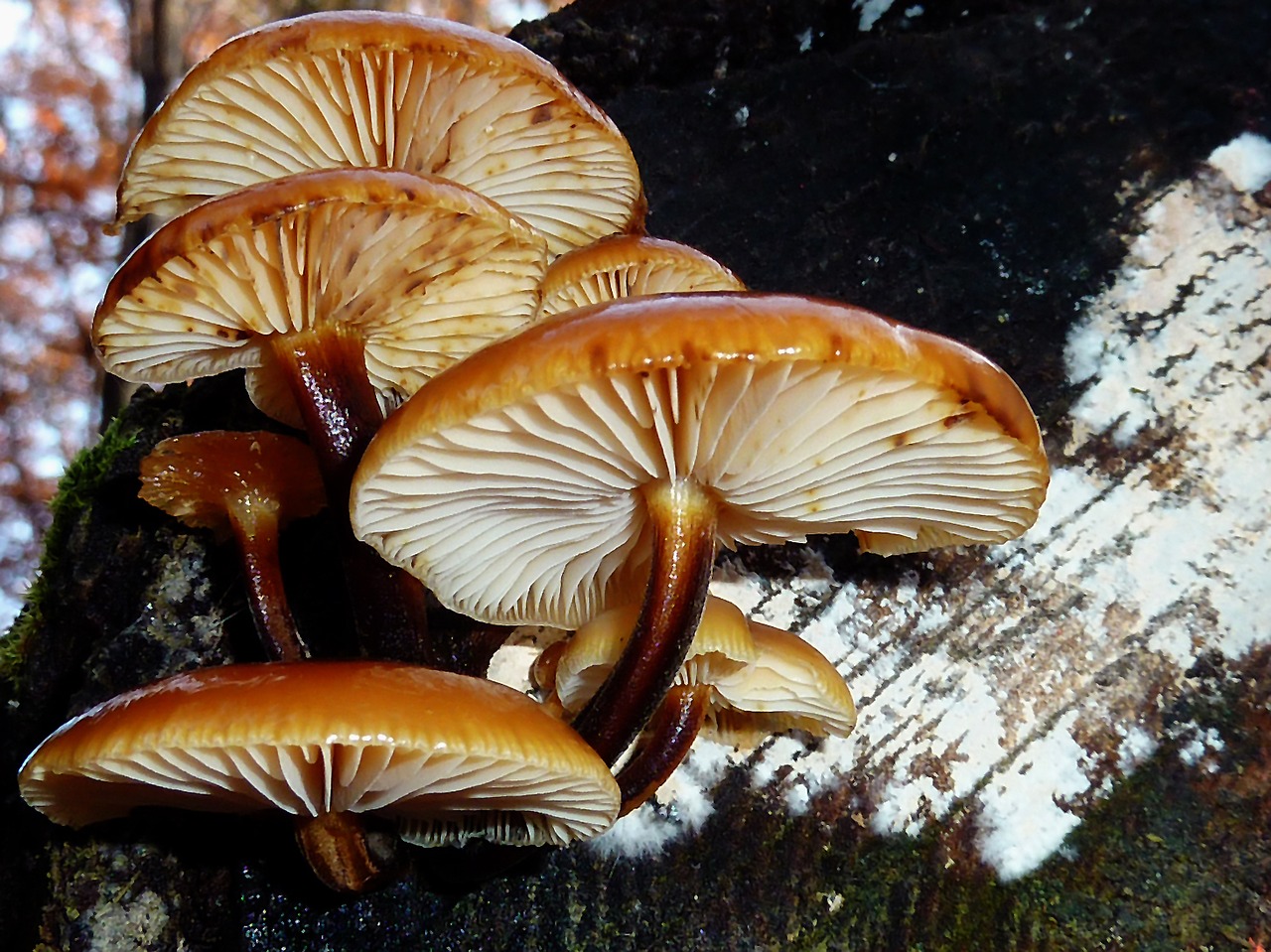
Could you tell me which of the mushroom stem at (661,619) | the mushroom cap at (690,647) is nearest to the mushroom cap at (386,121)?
the mushroom stem at (661,619)

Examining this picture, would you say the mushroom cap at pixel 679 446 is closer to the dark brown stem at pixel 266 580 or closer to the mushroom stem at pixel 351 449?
the mushroom stem at pixel 351 449

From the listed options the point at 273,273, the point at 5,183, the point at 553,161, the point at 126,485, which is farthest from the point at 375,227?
the point at 5,183

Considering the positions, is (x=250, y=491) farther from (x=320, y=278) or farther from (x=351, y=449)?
(x=320, y=278)

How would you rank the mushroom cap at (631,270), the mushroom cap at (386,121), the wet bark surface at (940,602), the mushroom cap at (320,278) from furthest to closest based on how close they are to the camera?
the mushroom cap at (631,270) → the wet bark surface at (940,602) → the mushroom cap at (386,121) → the mushroom cap at (320,278)

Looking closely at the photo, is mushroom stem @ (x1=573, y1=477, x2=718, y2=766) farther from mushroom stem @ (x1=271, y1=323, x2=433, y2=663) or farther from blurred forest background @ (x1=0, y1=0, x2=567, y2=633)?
blurred forest background @ (x1=0, y1=0, x2=567, y2=633)

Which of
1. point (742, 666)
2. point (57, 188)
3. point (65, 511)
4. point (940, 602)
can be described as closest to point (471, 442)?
point (742, 666)

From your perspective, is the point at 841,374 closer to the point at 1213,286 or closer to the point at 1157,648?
the point at 1157,648
